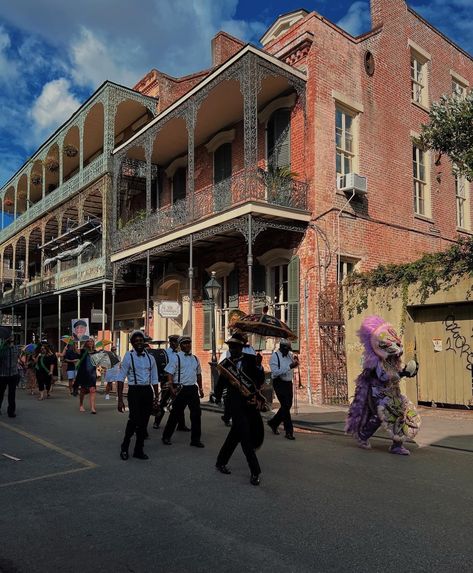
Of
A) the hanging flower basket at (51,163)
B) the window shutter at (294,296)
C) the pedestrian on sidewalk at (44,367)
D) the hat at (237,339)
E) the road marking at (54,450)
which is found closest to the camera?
the road marking at (54,450)

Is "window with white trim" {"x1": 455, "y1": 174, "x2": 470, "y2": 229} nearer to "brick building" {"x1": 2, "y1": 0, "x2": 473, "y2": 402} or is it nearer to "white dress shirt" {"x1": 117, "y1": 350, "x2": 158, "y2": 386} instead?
"brick building" {"x1": 2, "y1": 0, "x2": 473, "y2": 402}

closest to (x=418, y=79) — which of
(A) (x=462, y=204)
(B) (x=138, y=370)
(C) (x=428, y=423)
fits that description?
(A) (x=462, y=204)

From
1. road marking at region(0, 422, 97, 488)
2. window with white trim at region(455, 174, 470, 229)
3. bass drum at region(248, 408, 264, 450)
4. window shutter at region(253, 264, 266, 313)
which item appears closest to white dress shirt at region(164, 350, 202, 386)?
road marking at region(0, 422, 97, 488)

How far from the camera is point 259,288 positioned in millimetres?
15781

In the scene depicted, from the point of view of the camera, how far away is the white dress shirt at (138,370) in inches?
296

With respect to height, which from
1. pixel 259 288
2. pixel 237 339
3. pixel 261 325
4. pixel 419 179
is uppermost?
pixel 419 179

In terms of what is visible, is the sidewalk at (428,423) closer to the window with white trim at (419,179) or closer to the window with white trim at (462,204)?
the window with white trim at (419,179)

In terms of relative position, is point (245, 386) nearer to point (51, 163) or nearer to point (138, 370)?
point (138, 370)

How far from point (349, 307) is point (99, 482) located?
9029 mm

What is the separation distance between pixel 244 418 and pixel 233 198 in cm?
917

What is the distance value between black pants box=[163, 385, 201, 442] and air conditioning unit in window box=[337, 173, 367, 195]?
8.23 m

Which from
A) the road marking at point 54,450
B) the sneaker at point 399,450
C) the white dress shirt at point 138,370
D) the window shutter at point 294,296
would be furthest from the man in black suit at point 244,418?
the window shutter at point 294,296

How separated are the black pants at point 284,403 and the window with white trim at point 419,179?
408 inches

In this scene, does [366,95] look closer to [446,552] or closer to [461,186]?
[461,186]
